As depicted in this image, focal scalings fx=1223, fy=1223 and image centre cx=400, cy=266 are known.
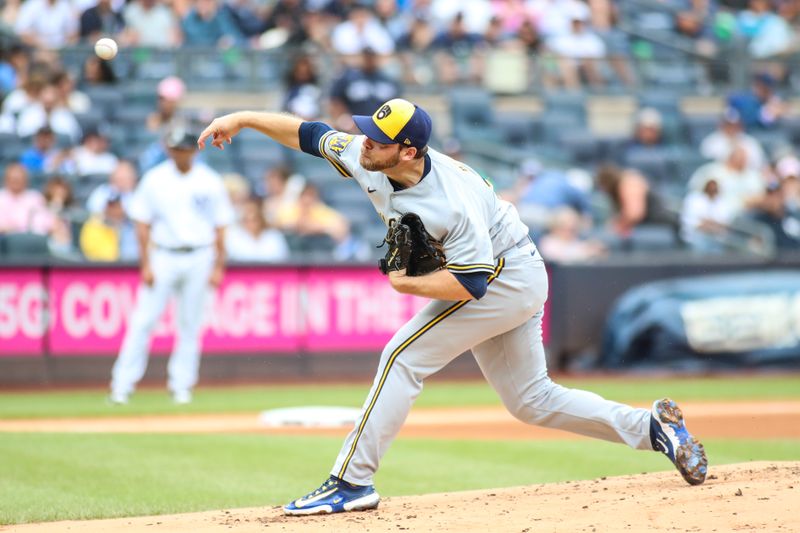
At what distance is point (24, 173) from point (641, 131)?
799 cm

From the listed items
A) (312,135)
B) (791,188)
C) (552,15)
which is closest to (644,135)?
(791,188)

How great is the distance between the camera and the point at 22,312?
467 inches

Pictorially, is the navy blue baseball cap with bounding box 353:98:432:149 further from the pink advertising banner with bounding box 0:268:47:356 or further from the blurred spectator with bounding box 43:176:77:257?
the blurred spectator with bounding box 43:176:77:257

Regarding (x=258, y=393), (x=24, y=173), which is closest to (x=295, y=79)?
(x=24, y=173)

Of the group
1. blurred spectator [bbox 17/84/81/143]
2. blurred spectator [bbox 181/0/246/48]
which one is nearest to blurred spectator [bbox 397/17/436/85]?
blurred spectator [bbox 181/0/246/48]

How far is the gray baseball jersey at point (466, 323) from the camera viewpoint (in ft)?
17.1

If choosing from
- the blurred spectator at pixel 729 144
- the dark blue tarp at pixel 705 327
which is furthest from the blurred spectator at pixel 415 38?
the dark blue tarp at pixel 705 327

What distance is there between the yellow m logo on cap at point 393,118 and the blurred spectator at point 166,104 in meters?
8.66

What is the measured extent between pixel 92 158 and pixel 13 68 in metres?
1.74

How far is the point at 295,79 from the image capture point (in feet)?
48.9

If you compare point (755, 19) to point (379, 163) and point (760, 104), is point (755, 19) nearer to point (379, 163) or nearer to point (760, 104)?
point (760, 104)

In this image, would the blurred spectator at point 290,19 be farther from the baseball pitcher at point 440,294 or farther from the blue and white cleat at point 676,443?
the blue and white cleat at point 676,443

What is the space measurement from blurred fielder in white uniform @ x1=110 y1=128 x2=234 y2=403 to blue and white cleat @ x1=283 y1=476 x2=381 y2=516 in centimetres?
543

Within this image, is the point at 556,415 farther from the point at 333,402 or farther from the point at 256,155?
the point at 256,155
